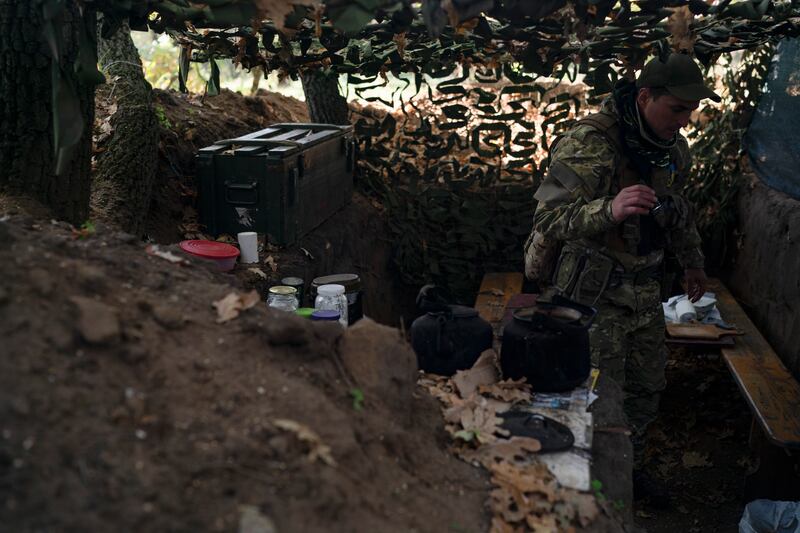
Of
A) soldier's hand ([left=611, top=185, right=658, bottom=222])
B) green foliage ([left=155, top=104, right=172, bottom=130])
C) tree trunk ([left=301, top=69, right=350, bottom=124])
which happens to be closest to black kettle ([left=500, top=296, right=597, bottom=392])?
soldier's hand ([left=611, top=185, right=658, bottom=222])

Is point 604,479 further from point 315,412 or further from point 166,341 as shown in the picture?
point 166,341

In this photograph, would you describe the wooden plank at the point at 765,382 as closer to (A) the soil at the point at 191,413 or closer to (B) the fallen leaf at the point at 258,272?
(A) the soil at the point at 191,413

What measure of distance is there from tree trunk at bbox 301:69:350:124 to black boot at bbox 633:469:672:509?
4602 mm

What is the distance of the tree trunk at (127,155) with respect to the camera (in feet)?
18.0

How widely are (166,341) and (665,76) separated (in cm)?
302

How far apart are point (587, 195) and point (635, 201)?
1.25 feet

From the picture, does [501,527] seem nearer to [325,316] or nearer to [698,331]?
[325,316]

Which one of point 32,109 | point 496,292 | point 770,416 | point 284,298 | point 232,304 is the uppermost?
point 32,109

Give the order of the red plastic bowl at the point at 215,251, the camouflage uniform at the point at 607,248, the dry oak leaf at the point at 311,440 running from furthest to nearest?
the red plastic bowl at the point at 215,251 < the camouflage uniform at the point at 607,248 < the dry oak leaf at the point at 311,440

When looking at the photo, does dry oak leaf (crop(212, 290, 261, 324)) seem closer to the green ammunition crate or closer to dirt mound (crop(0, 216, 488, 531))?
dirt mound (crop(0, 216, 488, 531))

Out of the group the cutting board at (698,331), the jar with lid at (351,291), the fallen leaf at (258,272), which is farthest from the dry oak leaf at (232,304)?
the cutting board at (698,331)

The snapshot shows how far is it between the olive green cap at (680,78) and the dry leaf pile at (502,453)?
1738 mm

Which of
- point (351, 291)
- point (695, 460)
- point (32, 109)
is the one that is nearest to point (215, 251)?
point (351, 291)

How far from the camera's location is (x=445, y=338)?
371cm
